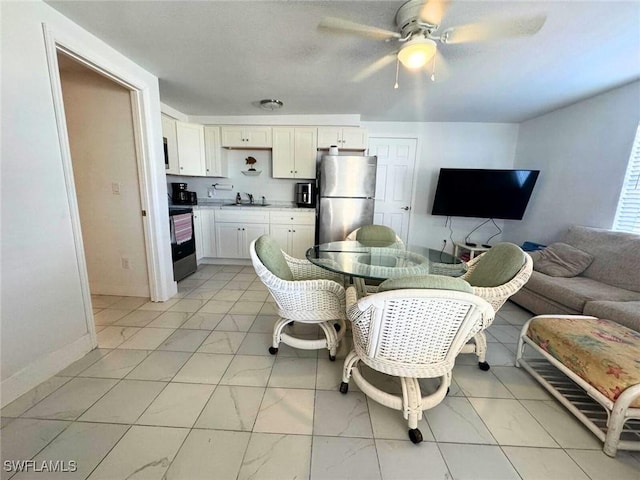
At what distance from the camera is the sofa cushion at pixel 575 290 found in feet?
6.47

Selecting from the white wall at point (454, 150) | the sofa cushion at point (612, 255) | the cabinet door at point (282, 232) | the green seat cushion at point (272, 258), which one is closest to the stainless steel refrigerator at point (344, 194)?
the cabinet door at point (282, 232)

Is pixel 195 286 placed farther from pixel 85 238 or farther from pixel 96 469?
pixel 96 469

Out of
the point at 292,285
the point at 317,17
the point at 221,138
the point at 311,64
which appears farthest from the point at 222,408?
the point at 221,138

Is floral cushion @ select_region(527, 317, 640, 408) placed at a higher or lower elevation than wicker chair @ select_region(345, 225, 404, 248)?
lower

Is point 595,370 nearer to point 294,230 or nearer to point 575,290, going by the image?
point 575,290

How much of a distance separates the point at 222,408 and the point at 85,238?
97.6 inches

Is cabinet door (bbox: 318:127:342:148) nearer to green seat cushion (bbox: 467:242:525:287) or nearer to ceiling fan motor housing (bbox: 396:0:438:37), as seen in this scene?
ceiling fan motor housing (bbox: 396:0:438:37)

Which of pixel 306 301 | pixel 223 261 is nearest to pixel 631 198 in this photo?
pixel 306 301

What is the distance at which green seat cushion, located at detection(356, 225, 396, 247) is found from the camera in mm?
2639

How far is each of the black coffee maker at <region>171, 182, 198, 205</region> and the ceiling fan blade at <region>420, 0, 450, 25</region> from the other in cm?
359

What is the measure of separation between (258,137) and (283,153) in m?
0.44

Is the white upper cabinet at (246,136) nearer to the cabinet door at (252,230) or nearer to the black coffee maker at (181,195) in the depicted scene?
the black coffee maker at (181,195)

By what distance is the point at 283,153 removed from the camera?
3.72 meters

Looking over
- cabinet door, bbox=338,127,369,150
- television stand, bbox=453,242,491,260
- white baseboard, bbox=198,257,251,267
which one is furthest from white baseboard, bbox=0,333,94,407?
television stand, bbox=453,242,491,260
